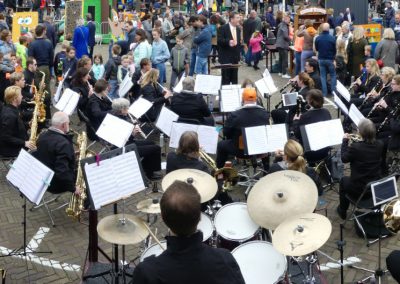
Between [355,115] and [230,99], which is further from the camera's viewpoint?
[230,99]

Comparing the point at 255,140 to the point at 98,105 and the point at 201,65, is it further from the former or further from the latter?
the point at 201,65

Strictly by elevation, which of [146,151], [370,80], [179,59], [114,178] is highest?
[179,59]

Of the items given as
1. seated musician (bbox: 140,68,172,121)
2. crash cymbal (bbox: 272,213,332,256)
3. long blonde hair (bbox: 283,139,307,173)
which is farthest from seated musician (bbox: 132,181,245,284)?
seated musician (bbox: 140,68,172,121)

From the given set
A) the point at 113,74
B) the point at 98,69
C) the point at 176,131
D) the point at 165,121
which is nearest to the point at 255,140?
the point at 176,131

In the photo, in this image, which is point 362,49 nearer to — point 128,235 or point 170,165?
point 170,165

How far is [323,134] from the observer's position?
7.37 metres

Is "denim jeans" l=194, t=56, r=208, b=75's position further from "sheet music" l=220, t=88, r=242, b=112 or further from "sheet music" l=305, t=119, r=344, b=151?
"sheet music" l=305, t=119, r=344, b=151

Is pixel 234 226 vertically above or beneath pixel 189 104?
beneath

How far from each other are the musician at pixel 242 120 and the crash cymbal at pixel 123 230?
10.9ft

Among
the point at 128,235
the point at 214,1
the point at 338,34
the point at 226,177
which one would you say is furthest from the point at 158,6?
the point at 128,235

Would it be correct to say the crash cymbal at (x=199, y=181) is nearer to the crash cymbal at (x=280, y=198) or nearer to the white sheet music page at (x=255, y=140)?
the crash cymbal at (x=280, y=198)

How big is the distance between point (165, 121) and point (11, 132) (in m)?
2.30

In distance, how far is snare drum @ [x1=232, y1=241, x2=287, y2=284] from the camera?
4570mm

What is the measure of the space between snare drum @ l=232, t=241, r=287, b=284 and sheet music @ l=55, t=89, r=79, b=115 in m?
5.49
